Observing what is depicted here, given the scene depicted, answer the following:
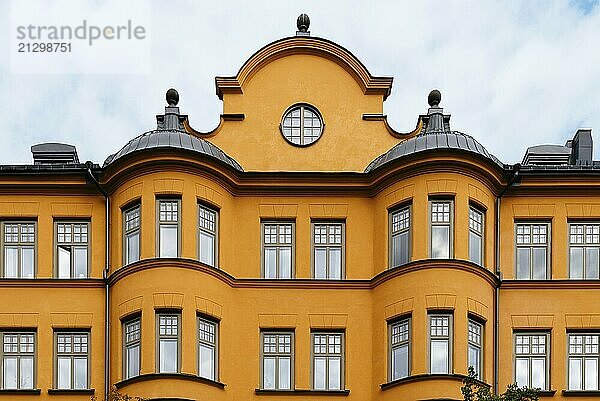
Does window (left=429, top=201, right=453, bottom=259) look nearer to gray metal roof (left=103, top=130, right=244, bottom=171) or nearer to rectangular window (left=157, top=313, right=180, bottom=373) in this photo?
gray metal roof (left=103, top=130, right=244, bottom=171)

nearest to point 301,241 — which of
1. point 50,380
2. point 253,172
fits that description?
point 253,172

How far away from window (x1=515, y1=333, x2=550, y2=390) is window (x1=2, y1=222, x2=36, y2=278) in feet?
49.5

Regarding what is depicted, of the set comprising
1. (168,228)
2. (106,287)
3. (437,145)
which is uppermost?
(437,145)

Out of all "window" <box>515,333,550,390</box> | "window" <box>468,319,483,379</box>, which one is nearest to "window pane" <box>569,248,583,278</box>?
"window" <box>515,333,550,390</box>

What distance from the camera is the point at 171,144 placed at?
46062 millimetres

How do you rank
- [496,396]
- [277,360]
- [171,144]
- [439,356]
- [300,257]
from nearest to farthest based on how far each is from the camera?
[496,396] → [439,356] → [171,144] → [277,360] → [300,257]

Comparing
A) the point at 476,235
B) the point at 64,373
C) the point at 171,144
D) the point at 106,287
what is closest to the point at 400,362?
the point at 476,235

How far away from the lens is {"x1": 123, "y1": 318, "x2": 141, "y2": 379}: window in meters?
44.8

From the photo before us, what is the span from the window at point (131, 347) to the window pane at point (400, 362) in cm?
754

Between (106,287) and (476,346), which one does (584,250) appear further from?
(106,287)

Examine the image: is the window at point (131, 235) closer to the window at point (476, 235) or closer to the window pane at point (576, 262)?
the window at point (476, 235)

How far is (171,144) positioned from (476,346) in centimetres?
1094

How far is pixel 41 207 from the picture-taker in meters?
47.5

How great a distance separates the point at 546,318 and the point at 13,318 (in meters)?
16.2
